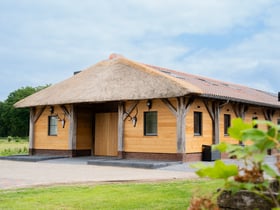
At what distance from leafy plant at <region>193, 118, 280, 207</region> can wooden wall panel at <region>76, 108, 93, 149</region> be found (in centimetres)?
1582

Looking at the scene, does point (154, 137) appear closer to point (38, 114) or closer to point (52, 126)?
point (52, 126)

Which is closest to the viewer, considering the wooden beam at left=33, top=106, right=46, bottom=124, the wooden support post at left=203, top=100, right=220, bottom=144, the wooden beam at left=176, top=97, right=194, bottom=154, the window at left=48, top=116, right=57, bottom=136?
the wooden beam at left=176, top=97, right=194, bottom=154

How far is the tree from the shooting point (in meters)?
57.7

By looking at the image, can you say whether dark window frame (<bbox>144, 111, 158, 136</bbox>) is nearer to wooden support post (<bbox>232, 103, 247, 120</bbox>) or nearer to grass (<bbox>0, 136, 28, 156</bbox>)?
wooden support post (<bbox>232, 103, 247, 120</bbox>)

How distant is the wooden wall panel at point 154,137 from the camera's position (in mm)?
13805

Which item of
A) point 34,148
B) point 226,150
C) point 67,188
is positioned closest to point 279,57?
point 34,148

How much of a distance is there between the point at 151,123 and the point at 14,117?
48.3 m

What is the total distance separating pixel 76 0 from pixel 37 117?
22.8 ft

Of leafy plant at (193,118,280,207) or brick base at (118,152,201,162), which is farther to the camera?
brick base at (118,152,201,162)

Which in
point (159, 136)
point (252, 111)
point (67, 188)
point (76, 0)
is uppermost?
point (76, 0)

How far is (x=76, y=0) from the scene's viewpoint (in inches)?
514

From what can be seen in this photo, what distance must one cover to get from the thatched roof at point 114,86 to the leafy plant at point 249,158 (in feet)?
36.8

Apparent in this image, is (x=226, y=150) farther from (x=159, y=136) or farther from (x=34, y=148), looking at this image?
(x=34, y=148)

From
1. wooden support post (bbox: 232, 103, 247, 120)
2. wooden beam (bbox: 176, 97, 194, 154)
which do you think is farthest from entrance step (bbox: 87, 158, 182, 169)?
wooden support post (bbox: 232, 103, 247, 120)
